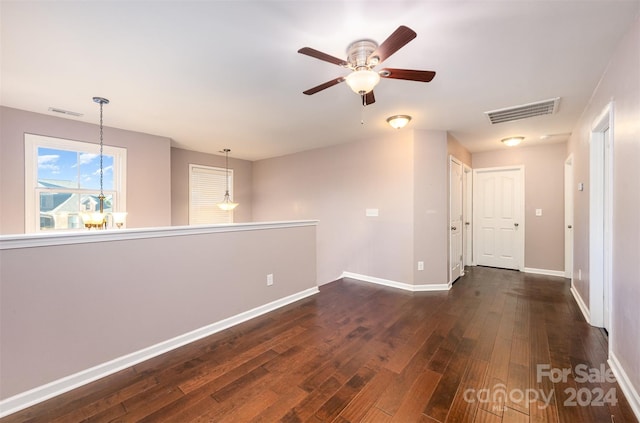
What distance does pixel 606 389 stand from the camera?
72.7 inches

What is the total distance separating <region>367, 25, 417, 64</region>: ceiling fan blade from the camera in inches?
58.1

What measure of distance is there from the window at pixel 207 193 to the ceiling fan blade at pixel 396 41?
496cm

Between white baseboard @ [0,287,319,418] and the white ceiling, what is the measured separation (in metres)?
2.45

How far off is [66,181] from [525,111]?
6123 millimetres

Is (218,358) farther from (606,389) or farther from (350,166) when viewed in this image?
(350,166)

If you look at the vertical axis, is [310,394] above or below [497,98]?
below

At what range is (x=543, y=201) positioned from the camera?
497cm

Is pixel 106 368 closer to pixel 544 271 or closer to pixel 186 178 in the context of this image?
pixel 186 178

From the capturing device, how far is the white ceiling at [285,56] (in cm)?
164

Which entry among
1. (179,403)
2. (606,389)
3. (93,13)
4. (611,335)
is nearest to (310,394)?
(179,403)

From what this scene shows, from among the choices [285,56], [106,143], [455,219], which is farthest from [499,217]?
[106,143]

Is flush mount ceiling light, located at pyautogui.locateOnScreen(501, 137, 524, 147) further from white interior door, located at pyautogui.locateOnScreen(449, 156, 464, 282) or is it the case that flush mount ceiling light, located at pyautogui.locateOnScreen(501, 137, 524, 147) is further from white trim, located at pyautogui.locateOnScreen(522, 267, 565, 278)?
white trim, located at pyautogui.locateOnScreen(522, 267, 565, 278)

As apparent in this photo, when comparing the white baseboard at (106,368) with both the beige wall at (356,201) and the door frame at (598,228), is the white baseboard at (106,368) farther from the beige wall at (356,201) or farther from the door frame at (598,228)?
the door frame at (598,228)

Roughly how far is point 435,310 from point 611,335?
4.89 ft
